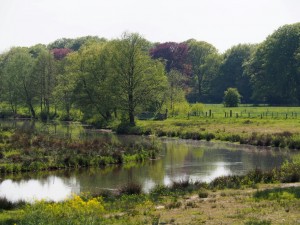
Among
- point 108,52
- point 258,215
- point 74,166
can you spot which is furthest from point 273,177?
point 108,52

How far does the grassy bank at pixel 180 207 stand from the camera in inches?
640

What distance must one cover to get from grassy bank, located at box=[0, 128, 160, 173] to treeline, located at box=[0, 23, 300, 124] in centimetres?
2563

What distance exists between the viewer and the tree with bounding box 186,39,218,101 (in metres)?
131

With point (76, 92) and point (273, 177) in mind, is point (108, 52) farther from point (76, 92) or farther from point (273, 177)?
point (273, 177)

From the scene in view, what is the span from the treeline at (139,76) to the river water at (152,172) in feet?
74.3

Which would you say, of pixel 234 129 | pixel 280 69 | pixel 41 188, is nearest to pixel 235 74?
pixel 280 69

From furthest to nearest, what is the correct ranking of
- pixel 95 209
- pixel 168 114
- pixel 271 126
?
pixel 168 114 → pixel 271 126 → pixel 95 209

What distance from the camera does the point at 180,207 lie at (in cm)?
1994

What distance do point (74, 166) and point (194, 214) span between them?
20.3m

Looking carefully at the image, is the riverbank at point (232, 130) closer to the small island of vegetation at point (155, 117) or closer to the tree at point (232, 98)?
the small island of vegetation at point (155, 117)

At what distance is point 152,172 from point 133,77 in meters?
36.9

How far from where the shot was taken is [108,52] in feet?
255

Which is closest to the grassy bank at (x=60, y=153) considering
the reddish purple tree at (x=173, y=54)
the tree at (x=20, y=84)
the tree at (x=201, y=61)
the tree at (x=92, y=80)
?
the tree at (x=92, y=80)

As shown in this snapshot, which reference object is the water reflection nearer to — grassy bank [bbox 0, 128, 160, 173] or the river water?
the river water
